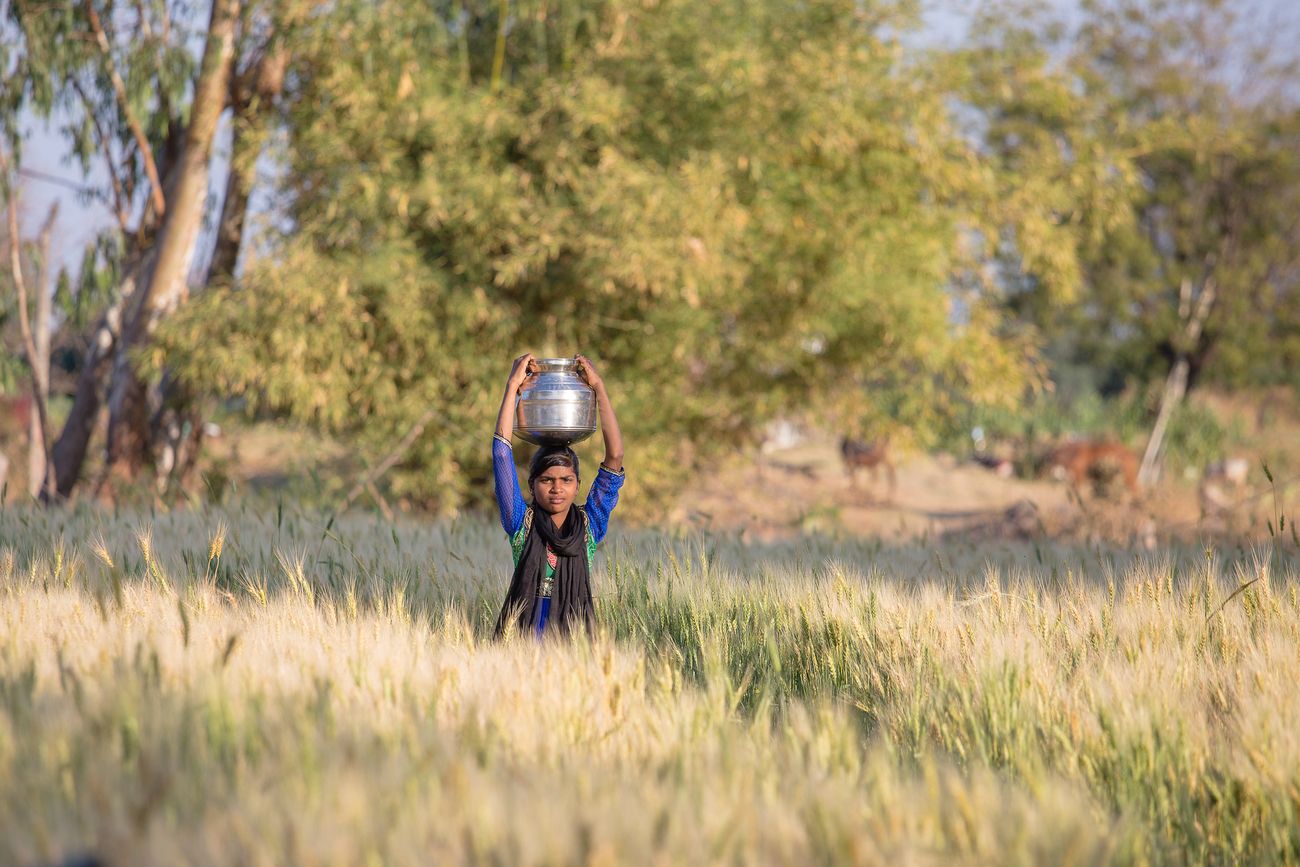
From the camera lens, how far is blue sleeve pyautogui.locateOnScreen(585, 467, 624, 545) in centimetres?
412

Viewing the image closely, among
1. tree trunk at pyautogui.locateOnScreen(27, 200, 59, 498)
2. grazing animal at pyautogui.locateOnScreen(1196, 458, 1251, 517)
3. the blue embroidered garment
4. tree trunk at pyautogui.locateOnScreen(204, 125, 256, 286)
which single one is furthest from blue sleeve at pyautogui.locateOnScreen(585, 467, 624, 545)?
grazing animal at pyautogui.locateOnScreen(1196, 458, 1251, 517)

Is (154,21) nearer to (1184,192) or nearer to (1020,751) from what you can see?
(1020,751)

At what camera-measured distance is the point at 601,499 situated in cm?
416

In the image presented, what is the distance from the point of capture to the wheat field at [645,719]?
2.02 meters

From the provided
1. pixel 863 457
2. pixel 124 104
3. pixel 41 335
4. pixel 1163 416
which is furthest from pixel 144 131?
pixel 1163 416

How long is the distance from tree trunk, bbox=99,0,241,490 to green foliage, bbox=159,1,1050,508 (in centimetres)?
77

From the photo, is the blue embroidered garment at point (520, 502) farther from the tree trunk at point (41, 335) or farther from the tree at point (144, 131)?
the tree trunk at point (41, 335)

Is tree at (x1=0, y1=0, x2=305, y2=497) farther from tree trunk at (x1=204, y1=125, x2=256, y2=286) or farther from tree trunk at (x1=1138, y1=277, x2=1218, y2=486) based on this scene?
tree trunk at (x1=1138, y1=277, x2=1218, y2=486)

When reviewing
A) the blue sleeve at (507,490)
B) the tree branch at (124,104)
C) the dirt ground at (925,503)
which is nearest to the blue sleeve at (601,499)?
the blue sleeve at (507,490)

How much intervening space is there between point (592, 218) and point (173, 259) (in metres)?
3.94

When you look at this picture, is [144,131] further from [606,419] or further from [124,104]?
[606,419]

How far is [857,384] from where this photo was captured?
515 inches

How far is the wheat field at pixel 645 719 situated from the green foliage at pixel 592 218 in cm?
534

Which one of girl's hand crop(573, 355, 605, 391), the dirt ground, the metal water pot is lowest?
the dirt ground
